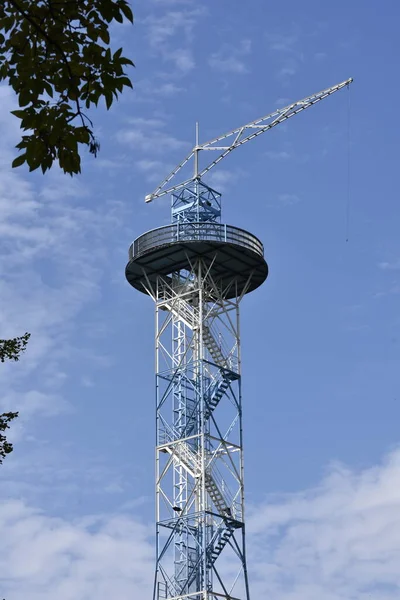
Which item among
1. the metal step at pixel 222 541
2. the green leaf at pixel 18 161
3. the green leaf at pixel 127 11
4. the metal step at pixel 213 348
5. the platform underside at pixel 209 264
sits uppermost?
the platform underside at pixel 209 264

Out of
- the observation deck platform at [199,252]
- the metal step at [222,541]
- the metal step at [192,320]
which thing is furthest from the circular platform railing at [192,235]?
the metal step at [222,541]

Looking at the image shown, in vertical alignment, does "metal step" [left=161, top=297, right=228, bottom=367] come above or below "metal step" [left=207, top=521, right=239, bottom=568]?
above

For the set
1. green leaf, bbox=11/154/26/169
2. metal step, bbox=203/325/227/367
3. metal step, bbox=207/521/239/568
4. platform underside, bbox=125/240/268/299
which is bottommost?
green leaf, bbox=11/154/26/169

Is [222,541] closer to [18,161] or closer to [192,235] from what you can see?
[192,235]

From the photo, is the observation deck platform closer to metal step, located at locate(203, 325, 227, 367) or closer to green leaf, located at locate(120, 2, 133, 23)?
metal step, located at locate(203, 325, 227, 367)

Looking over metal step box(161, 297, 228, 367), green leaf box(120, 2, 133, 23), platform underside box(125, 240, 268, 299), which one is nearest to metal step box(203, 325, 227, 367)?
metal step box(161, 297, 228, 367)

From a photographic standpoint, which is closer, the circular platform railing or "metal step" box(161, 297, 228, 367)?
the circular platform railing

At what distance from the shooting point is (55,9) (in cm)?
1803

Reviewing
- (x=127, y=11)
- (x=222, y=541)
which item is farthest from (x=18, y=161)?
(x=222, y=541)

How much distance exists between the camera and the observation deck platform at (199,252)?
83125 millimetres

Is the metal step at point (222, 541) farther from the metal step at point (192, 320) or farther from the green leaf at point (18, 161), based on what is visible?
the green leaf at point (18, 161)

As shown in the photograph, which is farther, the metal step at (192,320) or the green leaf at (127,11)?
the metal step at (192,320)

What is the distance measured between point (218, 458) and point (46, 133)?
65.1 m

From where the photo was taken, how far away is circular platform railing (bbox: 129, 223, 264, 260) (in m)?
83.1
